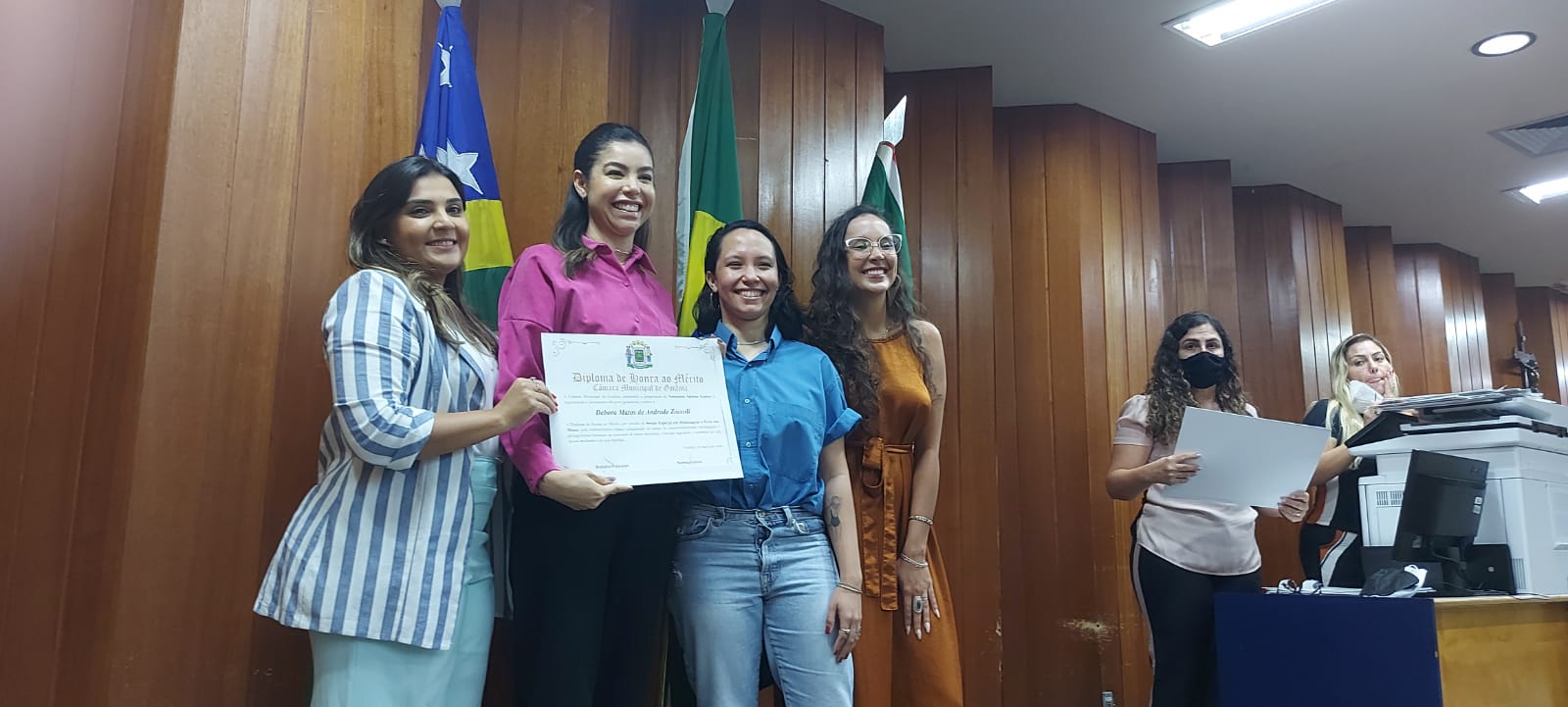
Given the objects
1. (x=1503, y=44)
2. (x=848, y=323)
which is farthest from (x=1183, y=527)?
(x=1503, y=44)

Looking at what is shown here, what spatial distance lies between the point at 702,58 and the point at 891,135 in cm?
73

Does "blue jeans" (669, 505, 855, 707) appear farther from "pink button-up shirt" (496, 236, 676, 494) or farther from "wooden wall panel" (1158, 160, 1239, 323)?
"wooden wall panel" (1158, 160, 1239, 323)

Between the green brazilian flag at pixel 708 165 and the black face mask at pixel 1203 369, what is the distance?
1.34 meters

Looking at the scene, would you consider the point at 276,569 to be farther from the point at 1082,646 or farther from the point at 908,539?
the point at 1082,646

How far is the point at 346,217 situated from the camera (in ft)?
6.22

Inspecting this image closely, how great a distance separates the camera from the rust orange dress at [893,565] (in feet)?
6.05

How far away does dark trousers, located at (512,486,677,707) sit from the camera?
147cm

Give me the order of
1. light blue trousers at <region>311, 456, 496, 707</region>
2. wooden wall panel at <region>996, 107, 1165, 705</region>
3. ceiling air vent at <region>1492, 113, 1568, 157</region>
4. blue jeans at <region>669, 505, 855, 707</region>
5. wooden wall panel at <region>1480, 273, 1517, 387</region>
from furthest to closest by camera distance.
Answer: wooden wall panel at <region>1480, 273, 1517, 387</region> → ceiling air vent at <region>1492, 113, 1568, 157</region> → wooden wall panel at <region>996, 107, 1165, 705</region> → blue jeans at <region>669, 505, 855, 707</region> → light blue trousers at <region>311, 456, 496, 707</region>

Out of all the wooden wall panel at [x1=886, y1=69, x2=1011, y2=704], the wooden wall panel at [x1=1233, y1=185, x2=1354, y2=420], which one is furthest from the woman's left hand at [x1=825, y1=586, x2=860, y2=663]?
the wooden wall panel at [x1=1233, y1=185, x2=1354, y2=420]

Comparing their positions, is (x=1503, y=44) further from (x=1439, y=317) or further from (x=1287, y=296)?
(x=1439, y=317)

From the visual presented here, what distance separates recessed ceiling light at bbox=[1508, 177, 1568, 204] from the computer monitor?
13.5 feet

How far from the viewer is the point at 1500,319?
270 inches

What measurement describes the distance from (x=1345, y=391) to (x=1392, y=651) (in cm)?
210

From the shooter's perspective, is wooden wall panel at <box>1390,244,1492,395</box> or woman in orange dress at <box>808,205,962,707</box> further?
wooden wall panel at <box>1390,244,1492,395</box>
